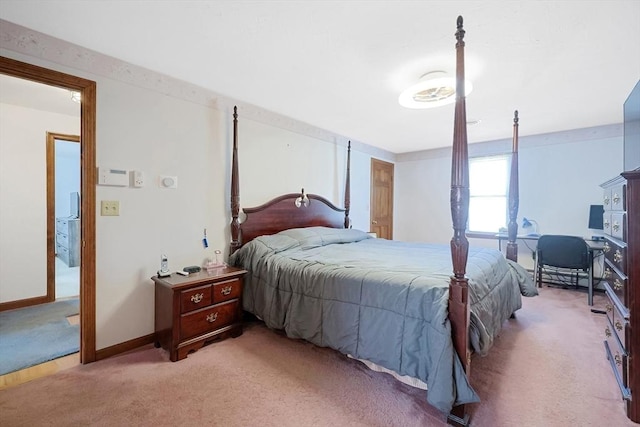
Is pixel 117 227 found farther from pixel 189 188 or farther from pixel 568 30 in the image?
pixel 568 30

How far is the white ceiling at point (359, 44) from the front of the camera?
1.65 m

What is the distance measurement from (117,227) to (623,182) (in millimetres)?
3370

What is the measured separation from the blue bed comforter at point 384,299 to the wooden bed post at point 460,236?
6 cm

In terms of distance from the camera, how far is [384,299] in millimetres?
1769

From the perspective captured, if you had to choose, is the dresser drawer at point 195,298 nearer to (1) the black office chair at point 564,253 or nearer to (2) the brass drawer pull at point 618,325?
(2) the brass drawer pull at point 618,325

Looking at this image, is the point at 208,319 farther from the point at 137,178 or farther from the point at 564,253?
the point at 564,253

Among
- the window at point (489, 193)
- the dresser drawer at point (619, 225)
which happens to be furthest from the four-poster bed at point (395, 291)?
the window at point (489, 193)

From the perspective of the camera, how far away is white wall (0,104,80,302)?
3057 mm

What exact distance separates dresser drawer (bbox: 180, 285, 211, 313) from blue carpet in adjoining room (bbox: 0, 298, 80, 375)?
3.22ft

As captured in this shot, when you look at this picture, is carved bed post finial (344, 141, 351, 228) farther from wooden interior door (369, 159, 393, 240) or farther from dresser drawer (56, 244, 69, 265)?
dresser drawer (56, 244, 69, 265)

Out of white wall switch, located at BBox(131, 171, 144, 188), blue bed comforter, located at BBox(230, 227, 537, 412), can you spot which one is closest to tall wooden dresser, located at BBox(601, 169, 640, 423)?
blue bed comforter, located at BBox(230, 227, 537, 412)

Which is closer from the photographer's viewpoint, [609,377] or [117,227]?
[609,377]

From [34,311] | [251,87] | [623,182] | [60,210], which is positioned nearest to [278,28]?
[251,87]

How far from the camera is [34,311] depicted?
9.85 feet
